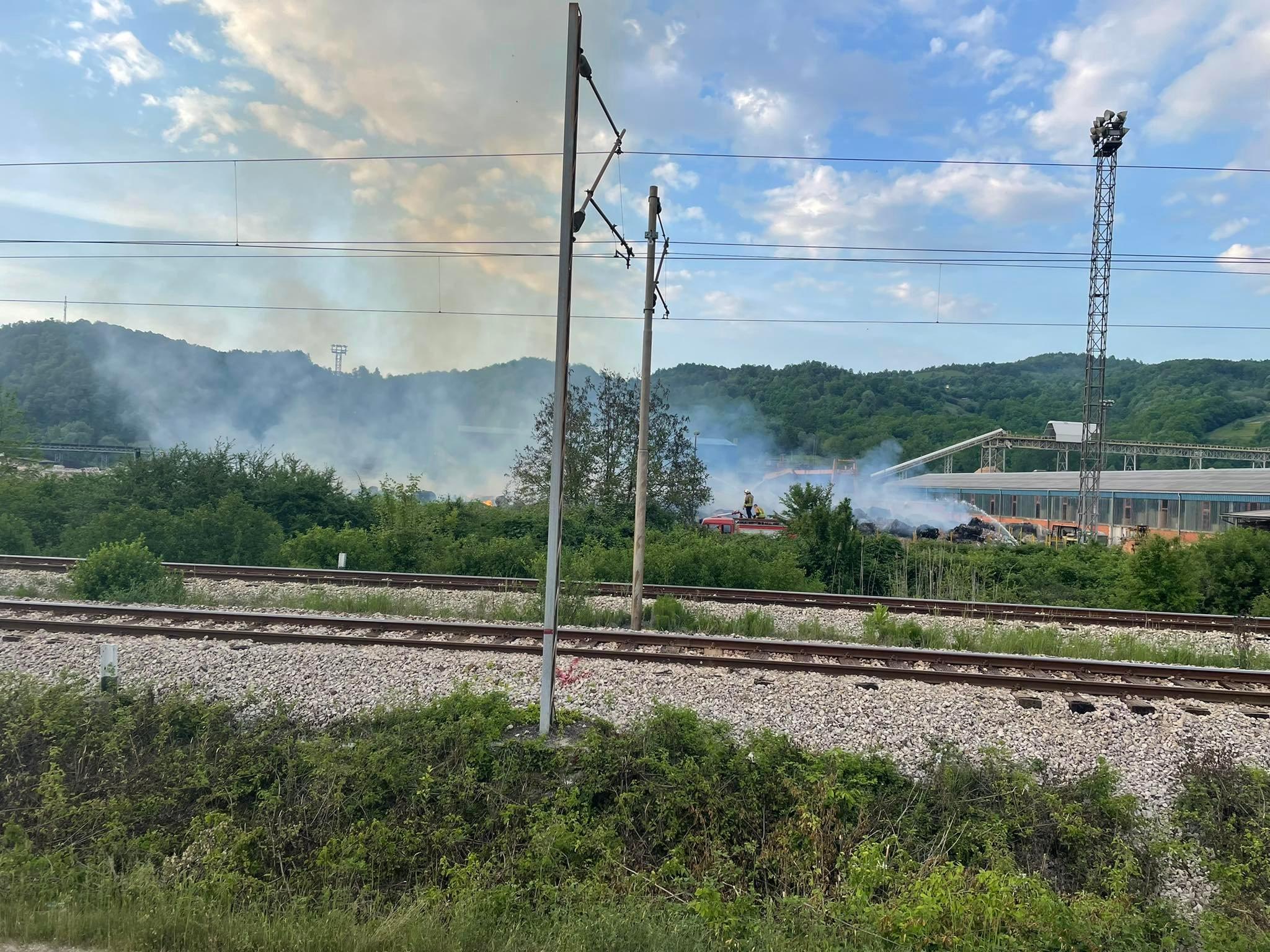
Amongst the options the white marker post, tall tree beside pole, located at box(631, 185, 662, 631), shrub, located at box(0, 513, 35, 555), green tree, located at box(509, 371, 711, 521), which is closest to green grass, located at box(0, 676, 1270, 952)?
the white marker post

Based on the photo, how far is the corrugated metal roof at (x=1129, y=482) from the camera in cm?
3244

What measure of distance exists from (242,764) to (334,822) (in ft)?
3.96

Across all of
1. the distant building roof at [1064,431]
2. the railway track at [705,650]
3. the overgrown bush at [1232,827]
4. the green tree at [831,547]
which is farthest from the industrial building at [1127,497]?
the overgrown bush at [1232,827]

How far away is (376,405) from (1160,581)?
50.9 m

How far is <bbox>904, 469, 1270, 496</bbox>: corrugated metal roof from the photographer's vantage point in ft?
106

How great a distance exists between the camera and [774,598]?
15.2 metres

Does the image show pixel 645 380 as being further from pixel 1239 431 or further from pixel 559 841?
pixel 1239 431

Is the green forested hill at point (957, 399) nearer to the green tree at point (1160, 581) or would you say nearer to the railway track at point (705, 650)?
the green tree at point (1160, 581)

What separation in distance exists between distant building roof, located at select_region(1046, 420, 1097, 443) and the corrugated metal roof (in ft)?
37.1

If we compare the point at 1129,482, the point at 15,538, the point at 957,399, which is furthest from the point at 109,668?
the point at 957,399

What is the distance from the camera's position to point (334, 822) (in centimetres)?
555

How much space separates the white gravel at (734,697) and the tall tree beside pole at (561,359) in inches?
37.1

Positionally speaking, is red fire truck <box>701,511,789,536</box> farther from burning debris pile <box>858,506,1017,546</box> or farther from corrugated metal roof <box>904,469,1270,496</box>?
corrugated metal roof <box>904,469,1270,496</box>

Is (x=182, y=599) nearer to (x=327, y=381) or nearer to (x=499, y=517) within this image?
(x=499, y=517)
